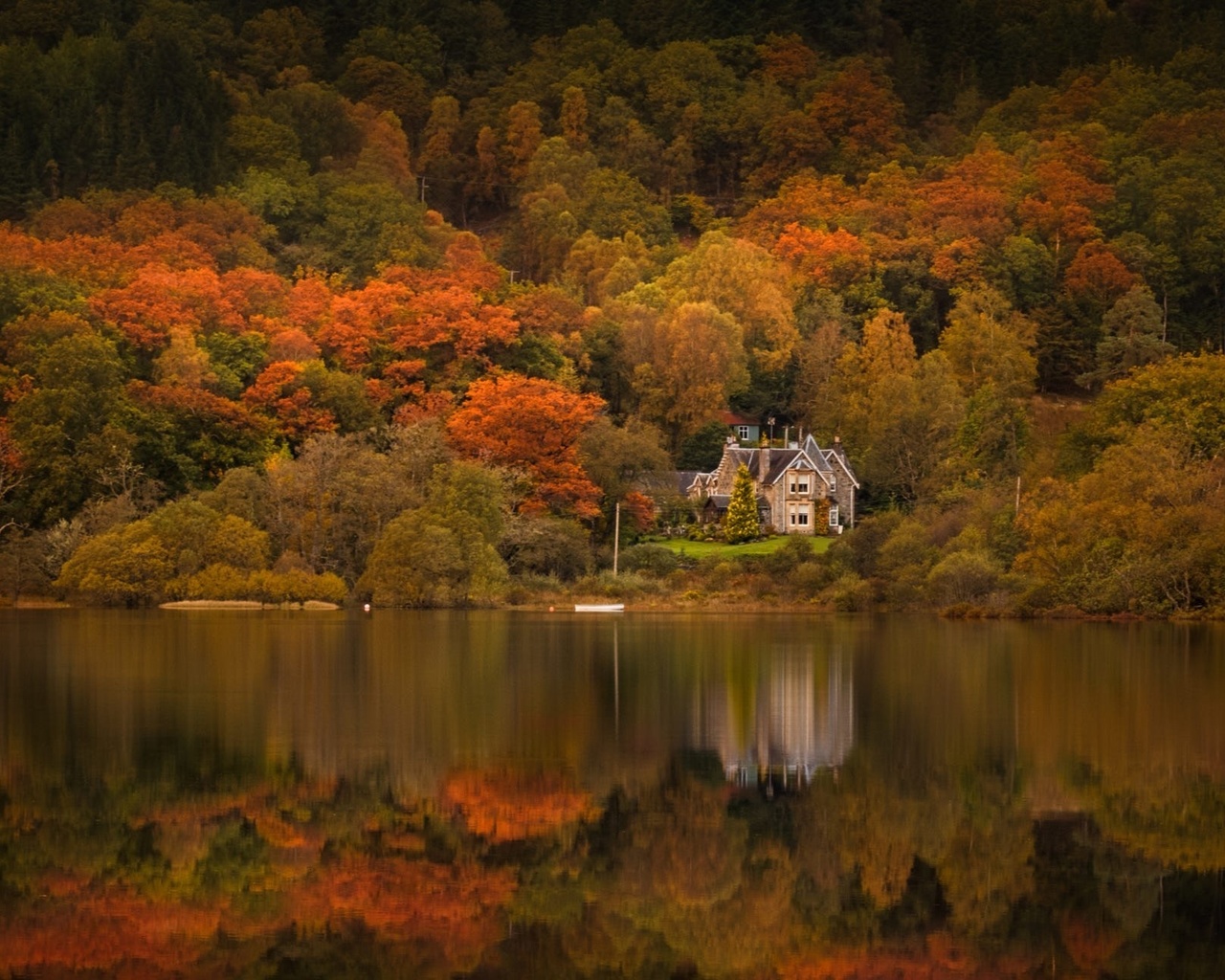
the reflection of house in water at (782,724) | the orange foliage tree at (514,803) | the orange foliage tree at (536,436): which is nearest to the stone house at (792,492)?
the orange foliage tree at (536,436)

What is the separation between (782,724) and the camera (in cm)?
2859

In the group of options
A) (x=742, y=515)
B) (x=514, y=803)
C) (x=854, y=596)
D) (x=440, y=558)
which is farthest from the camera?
(x=742, y=515)

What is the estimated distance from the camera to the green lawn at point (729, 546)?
7938cm

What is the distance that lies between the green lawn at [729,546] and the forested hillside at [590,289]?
2.11 m

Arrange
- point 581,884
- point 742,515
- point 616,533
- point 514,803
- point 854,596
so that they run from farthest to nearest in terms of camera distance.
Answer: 1. point 742,515
2. point 616,533
3. point 854,596
4. point 514,803
5. point 581,884

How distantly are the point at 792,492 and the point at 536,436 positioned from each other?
45.1 ft

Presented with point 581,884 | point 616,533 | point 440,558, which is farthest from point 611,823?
point 616,533

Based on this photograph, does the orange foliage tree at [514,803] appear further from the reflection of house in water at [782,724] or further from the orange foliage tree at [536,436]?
the orange foliage tree at [536,436]

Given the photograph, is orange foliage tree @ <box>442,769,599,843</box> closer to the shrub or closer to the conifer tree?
the shrub

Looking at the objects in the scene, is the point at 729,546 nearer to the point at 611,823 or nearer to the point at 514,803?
the point at 514,803

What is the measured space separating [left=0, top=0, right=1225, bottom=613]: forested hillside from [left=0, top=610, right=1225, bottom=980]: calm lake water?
33714 millimetres

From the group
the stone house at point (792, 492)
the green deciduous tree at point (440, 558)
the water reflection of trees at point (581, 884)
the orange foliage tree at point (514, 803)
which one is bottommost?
the water reflection of trees at point (581, 884)

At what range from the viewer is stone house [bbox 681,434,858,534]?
288 ft

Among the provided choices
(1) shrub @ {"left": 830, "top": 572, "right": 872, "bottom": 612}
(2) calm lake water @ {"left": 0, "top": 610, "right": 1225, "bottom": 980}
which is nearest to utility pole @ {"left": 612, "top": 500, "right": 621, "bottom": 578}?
(1) shrub @ {"left": 830, "top": 572, "right": 872, "bottom": 612}
